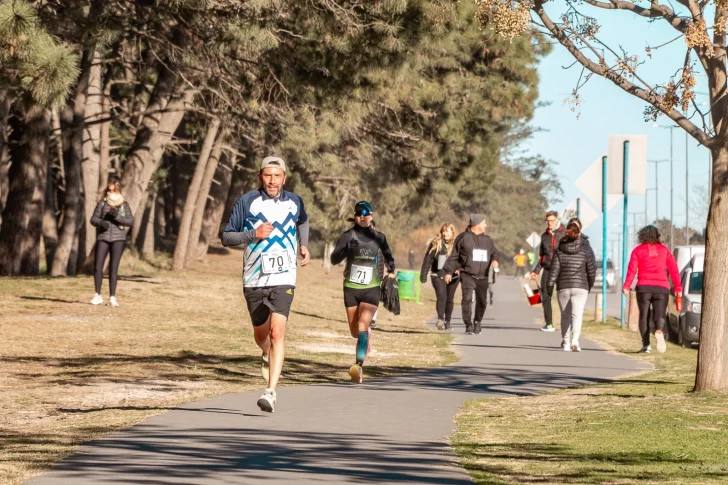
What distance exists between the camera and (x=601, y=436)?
31.3 feet

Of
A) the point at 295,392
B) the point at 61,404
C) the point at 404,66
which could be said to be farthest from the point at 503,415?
the point at 404,66

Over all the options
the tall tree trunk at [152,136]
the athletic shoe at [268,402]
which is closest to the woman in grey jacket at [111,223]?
the tall tree trunk at [152,136]

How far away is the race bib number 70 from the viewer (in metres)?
10.7

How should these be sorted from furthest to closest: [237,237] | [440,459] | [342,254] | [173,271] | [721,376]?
1. [173,271]
2. [342,254]
3. [721,376]
4. [237,237]
5. [440,459]

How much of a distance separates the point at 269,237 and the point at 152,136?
18537 mm

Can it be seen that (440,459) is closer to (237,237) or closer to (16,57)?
(237,237)

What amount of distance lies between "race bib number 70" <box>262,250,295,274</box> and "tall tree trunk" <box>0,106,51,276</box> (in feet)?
55.7

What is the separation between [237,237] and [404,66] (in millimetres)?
10999

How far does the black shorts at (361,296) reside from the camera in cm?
1412

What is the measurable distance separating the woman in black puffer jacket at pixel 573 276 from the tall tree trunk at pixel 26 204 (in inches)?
466

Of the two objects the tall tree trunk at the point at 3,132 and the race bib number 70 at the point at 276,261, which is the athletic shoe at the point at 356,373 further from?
the tall tree trunk at the point at 3,132

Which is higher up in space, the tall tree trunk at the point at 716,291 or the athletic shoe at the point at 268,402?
the tall tree trunk at the point at 716,291

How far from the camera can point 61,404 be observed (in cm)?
1140

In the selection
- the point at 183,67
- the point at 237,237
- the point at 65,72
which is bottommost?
the point at 237,237
